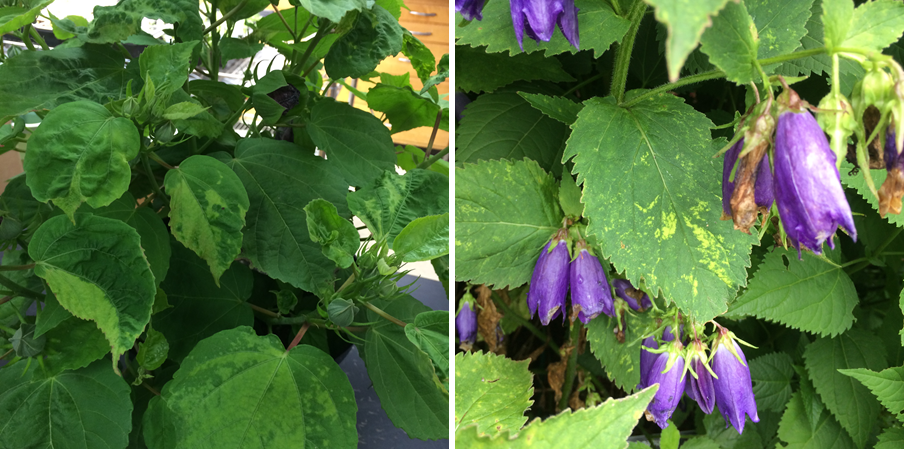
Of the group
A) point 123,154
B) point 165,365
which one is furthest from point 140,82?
point 165,365

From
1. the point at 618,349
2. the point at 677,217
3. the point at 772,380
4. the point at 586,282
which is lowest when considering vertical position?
the point at 772,380

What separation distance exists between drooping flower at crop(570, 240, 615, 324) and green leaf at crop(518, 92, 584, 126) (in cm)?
11

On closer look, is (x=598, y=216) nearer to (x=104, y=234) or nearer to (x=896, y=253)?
(x=104, y=234)

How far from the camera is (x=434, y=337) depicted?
0.46 meters

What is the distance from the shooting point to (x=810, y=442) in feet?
2.40

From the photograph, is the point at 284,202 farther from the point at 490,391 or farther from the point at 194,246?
the point at 490,391

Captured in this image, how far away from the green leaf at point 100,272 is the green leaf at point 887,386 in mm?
636

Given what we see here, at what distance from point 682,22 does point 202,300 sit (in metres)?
0.49

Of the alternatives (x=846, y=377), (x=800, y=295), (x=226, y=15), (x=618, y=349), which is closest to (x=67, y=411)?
(x=226, y=15)

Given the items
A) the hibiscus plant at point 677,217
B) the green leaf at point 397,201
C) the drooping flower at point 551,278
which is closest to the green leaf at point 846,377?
the hibiscus plant at point 677,217

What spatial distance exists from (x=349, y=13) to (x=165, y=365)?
36cm

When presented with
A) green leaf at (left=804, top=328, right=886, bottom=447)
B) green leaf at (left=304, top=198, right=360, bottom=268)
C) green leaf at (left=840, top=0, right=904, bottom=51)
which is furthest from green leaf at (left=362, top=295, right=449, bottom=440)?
green leaf at (left=804, top=328, right=886, bottom=447)

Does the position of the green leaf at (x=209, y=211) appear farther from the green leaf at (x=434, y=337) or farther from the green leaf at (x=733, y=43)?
the green leaf at (x=733, y=43)

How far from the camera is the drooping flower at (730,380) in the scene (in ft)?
1.70
